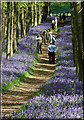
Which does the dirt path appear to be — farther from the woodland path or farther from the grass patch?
the grass patch

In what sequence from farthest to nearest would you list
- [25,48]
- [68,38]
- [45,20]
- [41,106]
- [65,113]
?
[45,20], [68,38], [25,48], [41,106], [65,113]

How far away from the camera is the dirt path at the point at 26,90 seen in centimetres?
1245

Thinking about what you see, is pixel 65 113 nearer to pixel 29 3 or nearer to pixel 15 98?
pixel 15 98

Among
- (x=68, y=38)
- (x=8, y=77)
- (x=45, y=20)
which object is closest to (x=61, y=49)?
(x=68, y=38)

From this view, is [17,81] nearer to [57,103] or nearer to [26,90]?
[26,90]

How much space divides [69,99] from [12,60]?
13.0 meters

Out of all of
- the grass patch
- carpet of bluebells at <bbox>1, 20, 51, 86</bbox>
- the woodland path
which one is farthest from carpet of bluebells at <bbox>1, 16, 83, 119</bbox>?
carpet of bluebells at <bbox>1, 20, 51, 86</bbox>

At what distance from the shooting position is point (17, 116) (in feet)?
27.8

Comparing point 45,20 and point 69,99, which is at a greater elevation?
point 45,20

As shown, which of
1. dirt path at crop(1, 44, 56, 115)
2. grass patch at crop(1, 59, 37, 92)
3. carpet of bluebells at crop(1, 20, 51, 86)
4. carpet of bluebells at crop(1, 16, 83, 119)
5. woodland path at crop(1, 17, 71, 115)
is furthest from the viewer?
carpet of bluebells at crop(1, 20, 51, 86)

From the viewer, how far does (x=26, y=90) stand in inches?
616

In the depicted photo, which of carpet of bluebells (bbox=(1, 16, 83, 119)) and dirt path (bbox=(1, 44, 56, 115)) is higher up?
carpet of bluebells (bbox=(1, 16, 83, 119))

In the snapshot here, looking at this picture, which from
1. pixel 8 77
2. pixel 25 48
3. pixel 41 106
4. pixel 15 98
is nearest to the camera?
pixel 41 106

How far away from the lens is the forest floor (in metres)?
12.5
